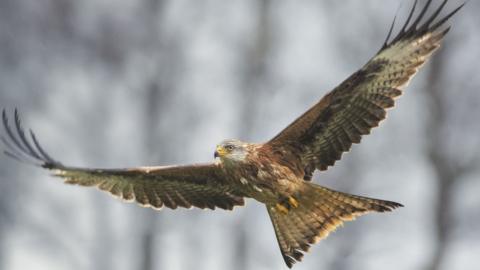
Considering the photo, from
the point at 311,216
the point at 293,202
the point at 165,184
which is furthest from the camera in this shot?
the point at 165,184

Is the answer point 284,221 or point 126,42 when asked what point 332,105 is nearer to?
point 284,221

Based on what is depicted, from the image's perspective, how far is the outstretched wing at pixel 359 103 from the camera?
9414 millimetres

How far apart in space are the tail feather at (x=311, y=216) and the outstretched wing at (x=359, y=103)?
313 mm

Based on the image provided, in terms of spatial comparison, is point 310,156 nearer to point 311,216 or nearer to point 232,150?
point 311,216

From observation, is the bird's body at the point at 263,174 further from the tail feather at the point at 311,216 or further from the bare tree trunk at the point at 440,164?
the bare tree trunk at the point at 440,164

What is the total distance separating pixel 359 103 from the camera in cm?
959

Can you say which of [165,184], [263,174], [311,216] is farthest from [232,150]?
[165,184]

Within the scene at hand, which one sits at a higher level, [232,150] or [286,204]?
[232,150]

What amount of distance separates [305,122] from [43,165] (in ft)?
6.94

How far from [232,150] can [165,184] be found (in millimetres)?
1055

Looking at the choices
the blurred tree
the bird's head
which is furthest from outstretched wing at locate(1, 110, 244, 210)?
the blurred tree

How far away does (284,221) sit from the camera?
970 centimetres

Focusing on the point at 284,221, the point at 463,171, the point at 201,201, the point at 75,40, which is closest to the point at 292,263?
the point at 284,221

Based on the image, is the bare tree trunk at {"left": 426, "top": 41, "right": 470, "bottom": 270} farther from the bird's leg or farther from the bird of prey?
the bird's leg
